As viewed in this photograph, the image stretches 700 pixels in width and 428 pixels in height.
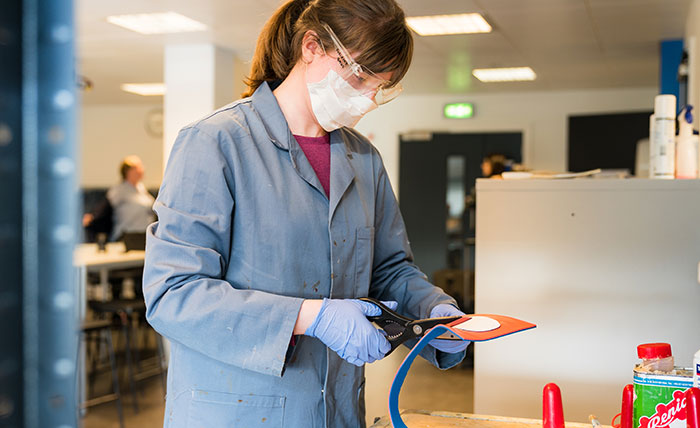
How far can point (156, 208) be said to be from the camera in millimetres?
1070

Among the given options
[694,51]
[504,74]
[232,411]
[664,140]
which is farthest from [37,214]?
[504,74]

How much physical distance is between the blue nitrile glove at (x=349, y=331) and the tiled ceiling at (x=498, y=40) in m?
2.19

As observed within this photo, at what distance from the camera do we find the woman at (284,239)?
997 mm

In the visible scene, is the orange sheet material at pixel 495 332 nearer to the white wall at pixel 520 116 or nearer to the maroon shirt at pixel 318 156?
the maroon shirt at pixel 318 156

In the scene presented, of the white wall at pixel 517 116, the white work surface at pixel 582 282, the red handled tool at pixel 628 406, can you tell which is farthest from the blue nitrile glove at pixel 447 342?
the white wall at pixel 517 116

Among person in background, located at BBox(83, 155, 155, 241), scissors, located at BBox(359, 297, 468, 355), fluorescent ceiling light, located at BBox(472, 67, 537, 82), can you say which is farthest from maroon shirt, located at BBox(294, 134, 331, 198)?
fluorescent ceiling light, located at BBox(472, 67, 537, 82)

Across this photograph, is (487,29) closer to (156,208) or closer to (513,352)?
(513,352)

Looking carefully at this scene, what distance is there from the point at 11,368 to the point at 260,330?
67cm

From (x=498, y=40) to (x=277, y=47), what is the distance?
4.04 m

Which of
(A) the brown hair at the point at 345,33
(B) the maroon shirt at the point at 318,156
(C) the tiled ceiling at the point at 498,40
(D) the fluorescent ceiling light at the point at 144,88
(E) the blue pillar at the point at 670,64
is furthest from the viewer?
(D) the fluorescent ceiling light at the point at 144,88

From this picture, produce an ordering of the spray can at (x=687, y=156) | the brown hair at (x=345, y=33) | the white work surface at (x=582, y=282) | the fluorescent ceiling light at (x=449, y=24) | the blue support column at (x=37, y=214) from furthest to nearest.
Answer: the fluorescent ceiling light at (x=449, y=24), the spray can at (x=687, y=156), the white work surface at (x=582, y=282), the brown hair at (x=345, y=33), the blue support column at (x=37, y=214)

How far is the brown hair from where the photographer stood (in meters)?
1.13

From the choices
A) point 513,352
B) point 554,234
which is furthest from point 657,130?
point 513,352

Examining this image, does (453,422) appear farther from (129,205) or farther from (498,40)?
(129,205)
